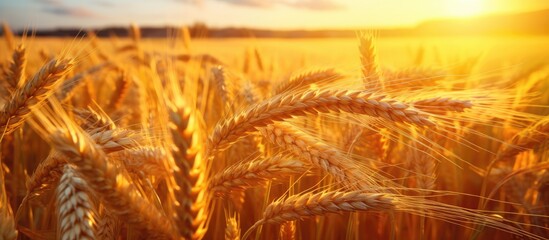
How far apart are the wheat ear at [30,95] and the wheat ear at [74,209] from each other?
0.51 m

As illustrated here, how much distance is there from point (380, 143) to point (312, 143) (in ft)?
1.96

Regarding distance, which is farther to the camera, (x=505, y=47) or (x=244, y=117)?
(x=505, y=47)

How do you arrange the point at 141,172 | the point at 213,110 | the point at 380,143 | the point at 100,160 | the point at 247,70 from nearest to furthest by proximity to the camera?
the point at 100,160
the point at 141,172
the point at 380,143
the point at 213,110
the point at 247,70

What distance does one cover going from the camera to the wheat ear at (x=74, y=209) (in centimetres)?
109

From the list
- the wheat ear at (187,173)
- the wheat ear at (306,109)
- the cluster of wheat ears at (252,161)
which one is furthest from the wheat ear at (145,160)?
the wheat ear at (187,173)

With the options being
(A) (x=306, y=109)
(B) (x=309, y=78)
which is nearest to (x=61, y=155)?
(A) (x=306, y=109)

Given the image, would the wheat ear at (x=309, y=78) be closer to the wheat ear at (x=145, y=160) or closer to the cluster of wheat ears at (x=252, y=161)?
the cluster of wheat ears at (x=252, y=161)

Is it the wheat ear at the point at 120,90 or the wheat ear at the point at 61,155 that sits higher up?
the wheat ear at the point at 120,90

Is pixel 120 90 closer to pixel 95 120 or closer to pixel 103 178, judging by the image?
pixel 95 120


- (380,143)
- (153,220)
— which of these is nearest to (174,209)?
(153,220)

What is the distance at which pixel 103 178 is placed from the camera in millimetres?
984

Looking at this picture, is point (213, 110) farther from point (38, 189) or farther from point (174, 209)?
point (174, 209)

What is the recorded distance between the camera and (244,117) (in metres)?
1.37

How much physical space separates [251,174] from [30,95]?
839mm
